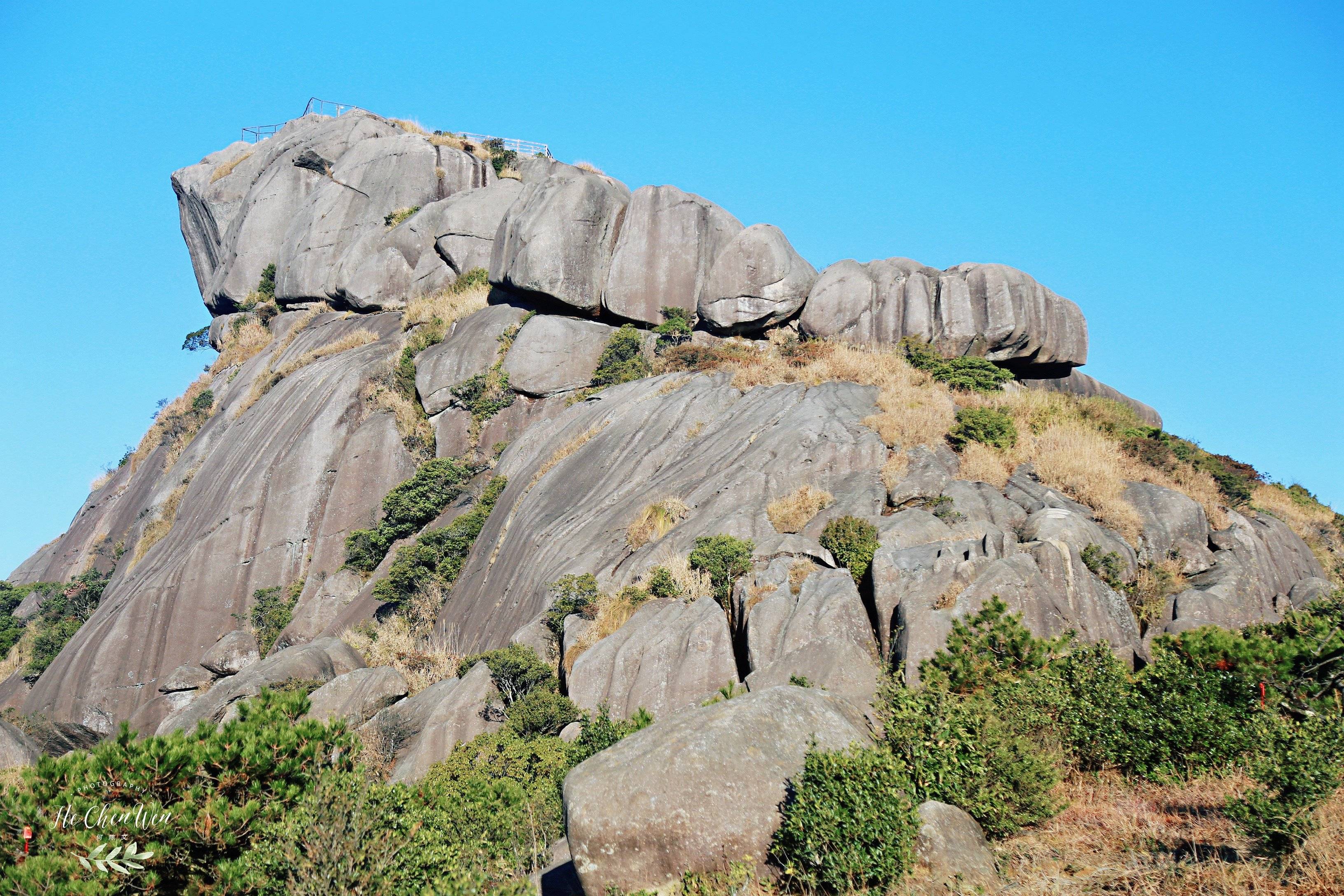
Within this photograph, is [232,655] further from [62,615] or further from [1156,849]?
[1156,849]

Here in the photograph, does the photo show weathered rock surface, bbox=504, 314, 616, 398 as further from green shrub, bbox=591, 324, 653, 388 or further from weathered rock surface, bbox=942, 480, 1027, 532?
weathered rock surface, bbox=942, 480, 1027, 532

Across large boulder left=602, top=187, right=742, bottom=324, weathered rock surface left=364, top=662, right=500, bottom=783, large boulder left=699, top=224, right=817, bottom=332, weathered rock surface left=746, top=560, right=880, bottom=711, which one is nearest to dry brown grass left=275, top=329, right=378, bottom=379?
large boulder left=602, top=187, right=742, bottom=324

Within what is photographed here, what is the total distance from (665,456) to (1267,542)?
43.8 feet

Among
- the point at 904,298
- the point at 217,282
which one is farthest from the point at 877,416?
the point at 217,282

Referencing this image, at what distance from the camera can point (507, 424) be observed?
3088cm

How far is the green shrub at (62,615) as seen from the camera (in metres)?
31.3

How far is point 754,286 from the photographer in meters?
32.1

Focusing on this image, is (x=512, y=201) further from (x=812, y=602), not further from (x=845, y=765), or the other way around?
(x=845, y=765)

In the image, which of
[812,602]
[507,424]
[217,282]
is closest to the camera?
[812,602]

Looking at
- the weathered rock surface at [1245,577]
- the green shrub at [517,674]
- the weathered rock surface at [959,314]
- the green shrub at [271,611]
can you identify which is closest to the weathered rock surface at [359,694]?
the green shrub at [517,674]

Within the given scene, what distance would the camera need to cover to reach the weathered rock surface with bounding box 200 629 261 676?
27.1 metres

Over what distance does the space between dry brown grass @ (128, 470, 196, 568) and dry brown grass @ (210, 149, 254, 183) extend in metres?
21.6

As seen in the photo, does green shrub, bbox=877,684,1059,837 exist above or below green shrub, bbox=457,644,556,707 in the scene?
below

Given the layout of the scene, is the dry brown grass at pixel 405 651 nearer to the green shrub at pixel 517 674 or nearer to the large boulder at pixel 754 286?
the green shrub at pixel 517 674
